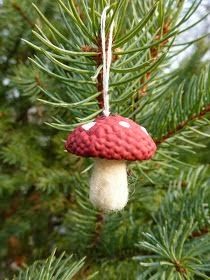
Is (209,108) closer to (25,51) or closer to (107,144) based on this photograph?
(107,144)

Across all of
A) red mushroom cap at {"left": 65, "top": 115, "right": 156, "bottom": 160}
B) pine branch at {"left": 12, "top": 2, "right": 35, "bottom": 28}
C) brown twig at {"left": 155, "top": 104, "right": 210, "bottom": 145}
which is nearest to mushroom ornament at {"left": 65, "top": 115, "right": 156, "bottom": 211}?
red mushroom cap at {"left": 65, "top": 115, "right": 156, "bottom": 160}

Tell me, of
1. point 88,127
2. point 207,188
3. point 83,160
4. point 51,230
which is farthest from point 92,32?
point 51,230

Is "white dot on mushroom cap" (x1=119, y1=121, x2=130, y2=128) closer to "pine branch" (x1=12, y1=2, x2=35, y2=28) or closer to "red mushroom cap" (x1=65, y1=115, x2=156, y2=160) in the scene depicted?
"red mushroom cap" (x1=65, y1=115, x2=156, y2=160)

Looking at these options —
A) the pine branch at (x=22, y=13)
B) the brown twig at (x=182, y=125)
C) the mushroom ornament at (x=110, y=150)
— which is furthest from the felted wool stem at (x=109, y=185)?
the pine branch at (x=22, y=13)

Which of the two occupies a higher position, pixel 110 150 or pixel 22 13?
pixel 22 13

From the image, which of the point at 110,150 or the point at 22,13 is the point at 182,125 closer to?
the point at 110,150

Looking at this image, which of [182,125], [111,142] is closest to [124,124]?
[111,142]

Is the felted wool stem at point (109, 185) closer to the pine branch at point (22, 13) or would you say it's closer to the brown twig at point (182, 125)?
the brown twig at point (182, 125)
